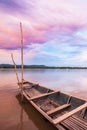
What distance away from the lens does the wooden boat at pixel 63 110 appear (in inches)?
181

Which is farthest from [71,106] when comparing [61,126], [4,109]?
[4,109]

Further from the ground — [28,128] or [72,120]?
[72,120]

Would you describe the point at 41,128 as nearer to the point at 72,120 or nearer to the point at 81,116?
the point at 72,120

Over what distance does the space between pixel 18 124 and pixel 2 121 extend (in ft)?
2.62

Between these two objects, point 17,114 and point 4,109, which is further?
point 4,109

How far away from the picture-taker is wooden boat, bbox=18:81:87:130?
15.1 ft

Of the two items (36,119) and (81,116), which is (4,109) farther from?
(81,116)

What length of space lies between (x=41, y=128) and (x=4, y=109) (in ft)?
9.78

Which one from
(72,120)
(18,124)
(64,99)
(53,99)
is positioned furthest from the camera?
(53,99)

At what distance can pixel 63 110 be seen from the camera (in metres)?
6.09

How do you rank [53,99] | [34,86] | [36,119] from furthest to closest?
[34,86], [53,99], [36,119]

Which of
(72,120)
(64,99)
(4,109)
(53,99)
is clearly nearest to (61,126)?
(72,120)

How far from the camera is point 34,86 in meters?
11.8

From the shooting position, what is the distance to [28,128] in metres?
5.34
